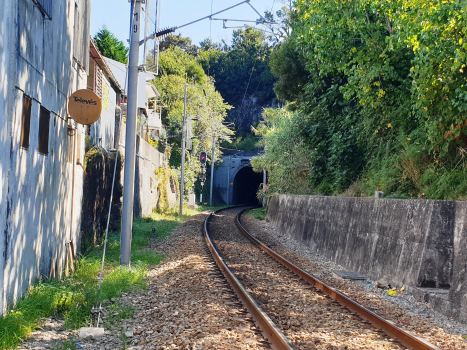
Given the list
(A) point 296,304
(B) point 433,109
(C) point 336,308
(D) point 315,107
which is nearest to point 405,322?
(C) point 336,308

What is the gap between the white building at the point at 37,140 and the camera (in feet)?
18.1

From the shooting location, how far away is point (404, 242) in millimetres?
7992

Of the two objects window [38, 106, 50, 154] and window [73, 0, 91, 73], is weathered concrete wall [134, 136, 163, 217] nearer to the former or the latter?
window [73, 0, 91, 73]

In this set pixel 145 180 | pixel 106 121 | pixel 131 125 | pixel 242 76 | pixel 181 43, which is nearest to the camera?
pixel 131 125

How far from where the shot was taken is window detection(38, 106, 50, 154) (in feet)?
23.6

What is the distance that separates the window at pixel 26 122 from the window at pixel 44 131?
72cm

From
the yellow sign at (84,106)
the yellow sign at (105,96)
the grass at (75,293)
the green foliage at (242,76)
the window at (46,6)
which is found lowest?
the grass at (75,293)

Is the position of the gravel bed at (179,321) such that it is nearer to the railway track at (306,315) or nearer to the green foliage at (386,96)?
the railway track at (306,315)

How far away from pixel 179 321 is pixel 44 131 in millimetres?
3732

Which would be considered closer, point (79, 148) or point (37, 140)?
point (37, 140)

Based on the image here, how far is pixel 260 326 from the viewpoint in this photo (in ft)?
18.0

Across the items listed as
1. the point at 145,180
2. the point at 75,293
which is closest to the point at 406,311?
the point at 75,293

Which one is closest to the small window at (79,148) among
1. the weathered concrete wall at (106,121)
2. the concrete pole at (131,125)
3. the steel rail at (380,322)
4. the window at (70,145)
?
the window at (70,145)

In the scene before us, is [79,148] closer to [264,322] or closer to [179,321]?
[179,321]
